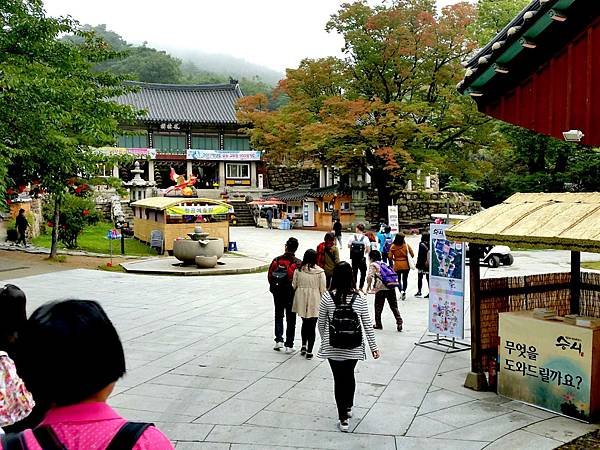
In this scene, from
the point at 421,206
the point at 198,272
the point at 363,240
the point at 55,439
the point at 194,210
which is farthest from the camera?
the point at 421,206

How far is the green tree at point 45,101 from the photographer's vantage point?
11219 mm

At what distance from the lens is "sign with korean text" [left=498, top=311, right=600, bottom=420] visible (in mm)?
6285

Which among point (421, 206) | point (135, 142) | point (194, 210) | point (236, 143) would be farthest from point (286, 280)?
point (236, 143)

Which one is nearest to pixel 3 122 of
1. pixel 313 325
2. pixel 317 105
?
pixel 313 325

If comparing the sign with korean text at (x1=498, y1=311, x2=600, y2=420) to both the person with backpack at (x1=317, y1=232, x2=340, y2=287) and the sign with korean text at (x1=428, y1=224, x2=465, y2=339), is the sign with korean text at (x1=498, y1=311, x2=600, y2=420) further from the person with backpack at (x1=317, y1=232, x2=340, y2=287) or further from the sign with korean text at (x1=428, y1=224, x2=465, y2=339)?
the person with backpack at (x1=317, y1=232, x2=340, y2=287)

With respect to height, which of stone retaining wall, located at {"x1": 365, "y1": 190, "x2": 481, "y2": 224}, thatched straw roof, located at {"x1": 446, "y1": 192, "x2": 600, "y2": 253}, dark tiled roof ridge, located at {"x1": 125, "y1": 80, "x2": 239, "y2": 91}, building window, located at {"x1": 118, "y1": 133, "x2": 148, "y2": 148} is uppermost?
dark tiled roof ridge, located at {"x1": 125, "y1": 80, "x2": 239, "y2": 91}

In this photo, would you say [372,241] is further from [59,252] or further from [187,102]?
[187,102]

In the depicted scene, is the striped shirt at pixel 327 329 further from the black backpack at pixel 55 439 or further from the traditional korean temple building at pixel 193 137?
the traditional korean temple building at pixel 193 137

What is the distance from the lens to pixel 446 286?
9172 millimetres

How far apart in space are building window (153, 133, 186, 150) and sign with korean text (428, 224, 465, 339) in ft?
154

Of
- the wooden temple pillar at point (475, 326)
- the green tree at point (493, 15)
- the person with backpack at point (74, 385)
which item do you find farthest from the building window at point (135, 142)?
the person with backpack at point (74, 385)

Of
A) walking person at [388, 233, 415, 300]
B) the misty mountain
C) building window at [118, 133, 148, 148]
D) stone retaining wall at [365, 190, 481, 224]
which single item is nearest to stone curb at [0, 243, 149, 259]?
walking person at [388, 233, 415, 300]

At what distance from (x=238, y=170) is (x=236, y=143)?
262 cm

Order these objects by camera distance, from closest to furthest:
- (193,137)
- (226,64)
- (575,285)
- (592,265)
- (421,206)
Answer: (575,285) → (592,265) → (421,206) → (193,137) → (226,64)
